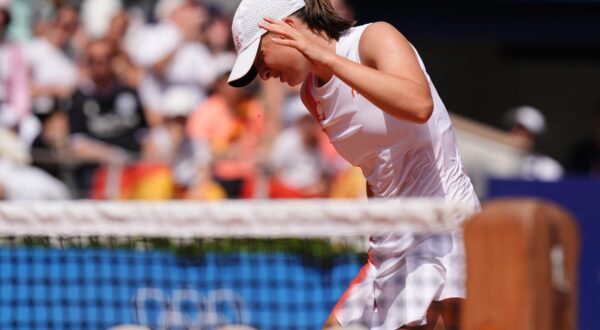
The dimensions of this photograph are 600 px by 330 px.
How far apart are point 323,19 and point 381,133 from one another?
461 mm

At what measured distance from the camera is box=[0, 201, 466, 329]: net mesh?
3.61m

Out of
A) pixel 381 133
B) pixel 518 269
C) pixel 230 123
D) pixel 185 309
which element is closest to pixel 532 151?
pixel 230 123

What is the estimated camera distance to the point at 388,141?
413 cm

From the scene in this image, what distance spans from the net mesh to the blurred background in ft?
4.63

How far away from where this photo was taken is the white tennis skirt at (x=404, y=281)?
407cm

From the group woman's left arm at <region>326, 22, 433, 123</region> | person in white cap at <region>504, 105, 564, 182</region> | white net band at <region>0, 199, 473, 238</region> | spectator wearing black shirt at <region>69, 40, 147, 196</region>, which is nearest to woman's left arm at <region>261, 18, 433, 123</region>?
woman's left arm at <region>326, 22, 433, 123</region>

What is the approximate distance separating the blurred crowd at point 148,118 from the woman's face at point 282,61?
4.92 meters

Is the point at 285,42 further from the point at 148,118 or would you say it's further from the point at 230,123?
the point at 148,118

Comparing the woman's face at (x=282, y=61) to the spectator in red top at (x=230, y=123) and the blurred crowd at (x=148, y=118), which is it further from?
the spectator in red top at (x=230, y=123)

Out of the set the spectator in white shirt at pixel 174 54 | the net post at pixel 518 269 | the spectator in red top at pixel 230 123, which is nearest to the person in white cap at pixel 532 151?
the spectator in red top at pixel 230 123

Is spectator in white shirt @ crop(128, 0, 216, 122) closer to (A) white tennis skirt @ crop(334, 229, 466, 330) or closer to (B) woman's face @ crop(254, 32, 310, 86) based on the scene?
(A) white tennis skirt @ crop(334, 229, 466, 330)

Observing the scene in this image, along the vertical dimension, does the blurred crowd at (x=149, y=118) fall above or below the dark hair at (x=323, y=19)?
below

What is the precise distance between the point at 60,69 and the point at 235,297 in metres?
5.17

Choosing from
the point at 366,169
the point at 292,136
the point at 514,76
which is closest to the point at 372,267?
the point at 366,169
